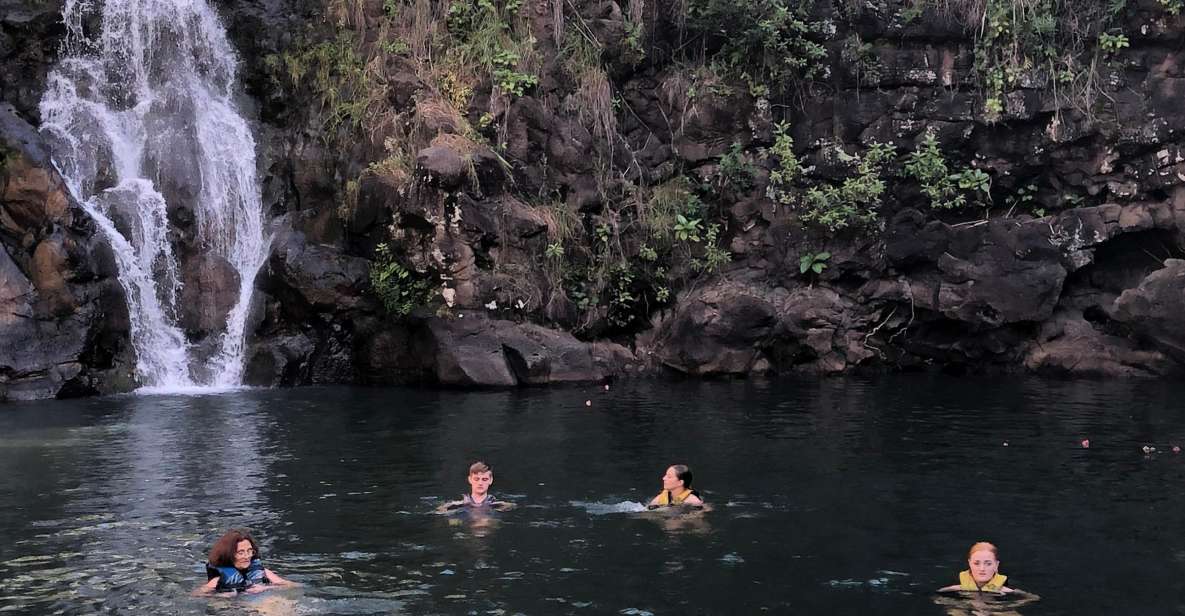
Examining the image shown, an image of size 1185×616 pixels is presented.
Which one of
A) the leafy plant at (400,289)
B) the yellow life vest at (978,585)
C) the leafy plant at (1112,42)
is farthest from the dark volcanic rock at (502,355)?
the yellow life vest at (978,585)

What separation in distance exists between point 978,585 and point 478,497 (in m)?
4.95

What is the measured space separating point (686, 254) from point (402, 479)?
12577 millimetres

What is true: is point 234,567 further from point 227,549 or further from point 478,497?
point 478,497

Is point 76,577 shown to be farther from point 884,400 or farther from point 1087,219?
point 1087,219

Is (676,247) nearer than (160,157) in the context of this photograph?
No

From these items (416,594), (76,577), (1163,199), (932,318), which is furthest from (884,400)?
(76,577)

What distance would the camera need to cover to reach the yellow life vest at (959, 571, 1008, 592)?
360 inches

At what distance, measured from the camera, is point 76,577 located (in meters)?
9.73

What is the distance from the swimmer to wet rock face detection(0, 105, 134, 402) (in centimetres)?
1162

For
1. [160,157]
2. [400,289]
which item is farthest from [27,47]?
[400,289]

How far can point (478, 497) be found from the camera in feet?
39.2

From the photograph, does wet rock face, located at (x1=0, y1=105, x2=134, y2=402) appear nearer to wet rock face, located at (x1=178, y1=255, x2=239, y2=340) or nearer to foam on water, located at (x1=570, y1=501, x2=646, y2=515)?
wet rock face, located at (x1=178, y1=255, x2=239, y2=340)

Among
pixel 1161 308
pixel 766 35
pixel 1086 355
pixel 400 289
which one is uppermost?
pixel 766 35

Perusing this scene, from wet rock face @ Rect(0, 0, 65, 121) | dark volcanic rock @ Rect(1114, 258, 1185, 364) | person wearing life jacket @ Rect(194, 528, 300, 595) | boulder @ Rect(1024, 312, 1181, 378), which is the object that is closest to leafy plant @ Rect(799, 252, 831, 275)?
boulder @ Rect(1024, 312, 1181, 378)
